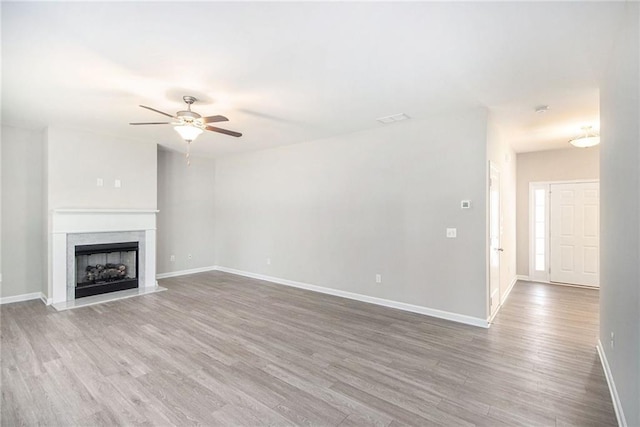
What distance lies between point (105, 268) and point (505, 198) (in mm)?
7120

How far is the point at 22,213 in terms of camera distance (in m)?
4.82

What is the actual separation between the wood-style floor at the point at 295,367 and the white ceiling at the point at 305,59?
107 inches

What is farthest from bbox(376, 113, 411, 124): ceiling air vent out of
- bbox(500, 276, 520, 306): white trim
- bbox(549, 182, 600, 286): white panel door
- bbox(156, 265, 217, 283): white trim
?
bbox(156, 265, 217, 283): white trim

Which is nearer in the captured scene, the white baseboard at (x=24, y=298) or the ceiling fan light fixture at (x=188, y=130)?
the ceiling fan light fixture at (x=188, y=130)

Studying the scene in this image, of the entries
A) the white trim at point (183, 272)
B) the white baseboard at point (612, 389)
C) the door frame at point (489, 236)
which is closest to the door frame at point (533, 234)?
the door frame at point (489, 236)

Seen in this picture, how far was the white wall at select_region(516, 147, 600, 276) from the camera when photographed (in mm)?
5820

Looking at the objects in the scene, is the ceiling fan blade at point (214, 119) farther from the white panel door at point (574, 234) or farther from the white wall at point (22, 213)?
the white panel door at point (574, 234)

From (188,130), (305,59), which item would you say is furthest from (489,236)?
(188,130)

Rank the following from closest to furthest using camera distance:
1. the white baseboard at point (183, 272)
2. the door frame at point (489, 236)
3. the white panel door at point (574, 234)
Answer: the door frame at point (489, 236) < the white panel door at point (574, 234) < the white baseboard at point (183, 272)

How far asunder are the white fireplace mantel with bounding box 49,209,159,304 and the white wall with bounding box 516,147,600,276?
24.7 ft

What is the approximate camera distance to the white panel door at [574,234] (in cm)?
579

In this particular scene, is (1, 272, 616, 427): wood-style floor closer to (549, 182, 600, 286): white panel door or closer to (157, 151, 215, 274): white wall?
(549, 182, 600, 286): white panel door

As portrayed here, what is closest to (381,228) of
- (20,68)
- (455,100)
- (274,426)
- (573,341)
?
(455,100)

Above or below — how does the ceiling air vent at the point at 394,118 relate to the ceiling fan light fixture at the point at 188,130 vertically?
above
